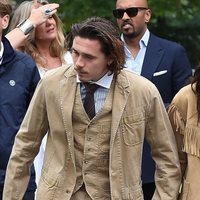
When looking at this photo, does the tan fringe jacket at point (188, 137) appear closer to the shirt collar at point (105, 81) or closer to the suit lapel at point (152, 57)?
the shirt collar at point (105, 81)

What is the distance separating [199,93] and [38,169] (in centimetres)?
225

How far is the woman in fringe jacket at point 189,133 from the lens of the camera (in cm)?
533

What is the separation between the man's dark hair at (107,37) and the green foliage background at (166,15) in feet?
18.1

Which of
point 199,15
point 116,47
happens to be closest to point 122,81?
point 116,47

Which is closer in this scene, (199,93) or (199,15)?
(199,93)

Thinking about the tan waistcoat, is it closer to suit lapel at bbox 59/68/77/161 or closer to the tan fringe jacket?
suit lapel at bbox 59/68/77/161

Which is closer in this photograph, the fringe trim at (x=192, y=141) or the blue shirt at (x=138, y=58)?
the fringe trim at (x=192, y=141)

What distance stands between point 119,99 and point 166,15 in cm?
765

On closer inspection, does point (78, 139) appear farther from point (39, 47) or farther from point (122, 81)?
point (39, 47)

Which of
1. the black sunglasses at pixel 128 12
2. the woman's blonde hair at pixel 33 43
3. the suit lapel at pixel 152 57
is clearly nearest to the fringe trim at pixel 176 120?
the suit lapel at pixel 152 57

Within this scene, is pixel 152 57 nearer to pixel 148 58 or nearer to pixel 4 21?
pixel 148 58

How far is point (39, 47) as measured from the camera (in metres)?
7.50

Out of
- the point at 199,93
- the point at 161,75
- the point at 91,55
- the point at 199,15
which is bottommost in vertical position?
the point at 199,15

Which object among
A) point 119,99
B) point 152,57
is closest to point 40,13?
point 152,57
